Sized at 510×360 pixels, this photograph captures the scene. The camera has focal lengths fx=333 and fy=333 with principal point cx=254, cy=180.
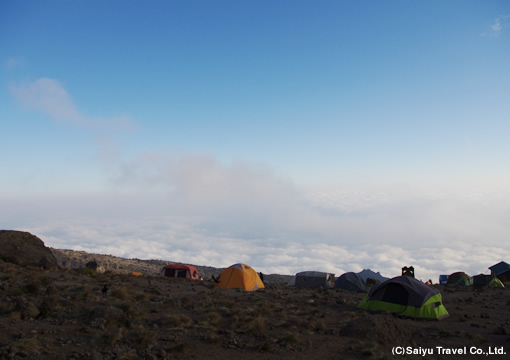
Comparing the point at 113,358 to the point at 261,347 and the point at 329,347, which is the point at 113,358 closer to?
the point at 261,347

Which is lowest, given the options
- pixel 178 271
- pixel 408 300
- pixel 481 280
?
pixel 178 271

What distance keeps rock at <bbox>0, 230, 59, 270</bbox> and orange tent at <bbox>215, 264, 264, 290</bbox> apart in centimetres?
1283

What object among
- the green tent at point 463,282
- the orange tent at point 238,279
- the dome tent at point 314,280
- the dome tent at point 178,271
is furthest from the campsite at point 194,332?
the green tent at point 463,282

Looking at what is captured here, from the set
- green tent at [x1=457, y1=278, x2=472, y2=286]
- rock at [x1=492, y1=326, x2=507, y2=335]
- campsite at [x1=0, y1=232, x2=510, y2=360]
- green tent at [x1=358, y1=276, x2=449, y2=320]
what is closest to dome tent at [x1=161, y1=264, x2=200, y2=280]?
campsite at [x1=0, y1=232, x2=510, y2=360]

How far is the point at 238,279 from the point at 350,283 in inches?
515

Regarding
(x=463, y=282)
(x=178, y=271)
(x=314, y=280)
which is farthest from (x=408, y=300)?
(x=463, y=282)

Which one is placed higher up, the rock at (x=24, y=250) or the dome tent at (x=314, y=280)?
the rock at (x=24, y=250)

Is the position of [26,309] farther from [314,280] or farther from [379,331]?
[314,280]

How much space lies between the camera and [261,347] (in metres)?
10.2

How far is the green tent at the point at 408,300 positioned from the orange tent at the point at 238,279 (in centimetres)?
1151

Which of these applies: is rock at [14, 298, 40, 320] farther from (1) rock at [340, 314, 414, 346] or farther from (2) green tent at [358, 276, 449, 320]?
(2) green tent at [358, 276, 449, 320]

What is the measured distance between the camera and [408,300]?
16734 mm

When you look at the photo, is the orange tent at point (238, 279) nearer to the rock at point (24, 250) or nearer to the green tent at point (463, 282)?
the rock at point (24, 250)

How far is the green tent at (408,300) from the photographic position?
1625cm
